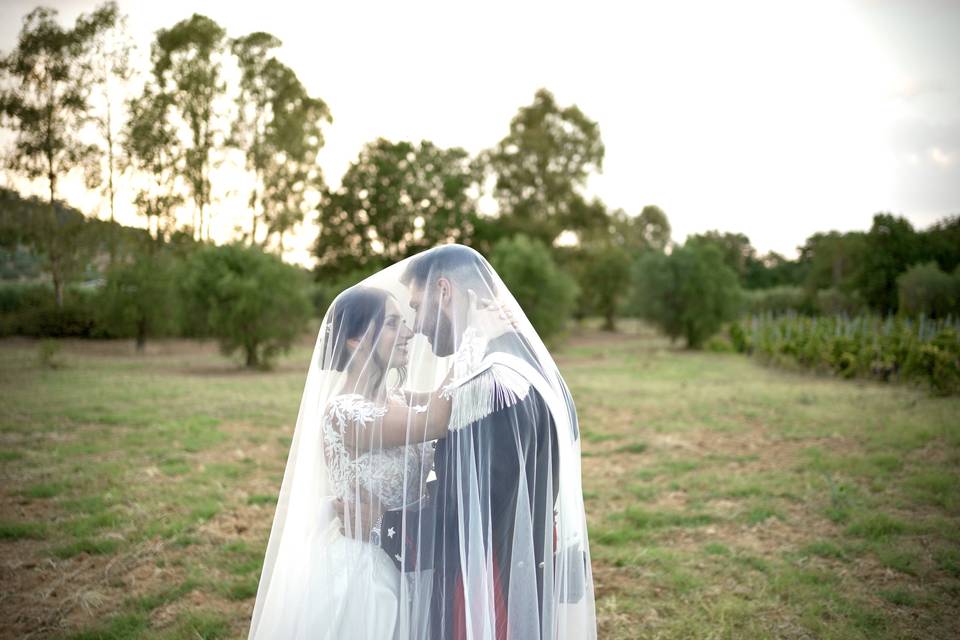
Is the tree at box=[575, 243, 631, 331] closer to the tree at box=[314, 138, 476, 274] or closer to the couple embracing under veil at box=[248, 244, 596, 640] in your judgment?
the tree at box=[314, 138, 476, 274]

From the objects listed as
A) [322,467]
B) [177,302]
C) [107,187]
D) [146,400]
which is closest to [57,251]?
[107,187]

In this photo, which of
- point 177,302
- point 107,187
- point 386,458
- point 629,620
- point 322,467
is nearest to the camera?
point 386,458

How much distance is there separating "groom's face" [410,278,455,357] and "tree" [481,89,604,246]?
102 ft

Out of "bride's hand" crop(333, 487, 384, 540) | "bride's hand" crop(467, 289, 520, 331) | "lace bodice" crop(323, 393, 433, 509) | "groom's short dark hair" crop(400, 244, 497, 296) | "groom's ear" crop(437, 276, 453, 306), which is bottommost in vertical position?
"bride's hand" crop(333, 487, 384, 540)

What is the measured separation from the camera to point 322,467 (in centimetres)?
239

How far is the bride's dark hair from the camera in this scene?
Answer: 7.23 feet

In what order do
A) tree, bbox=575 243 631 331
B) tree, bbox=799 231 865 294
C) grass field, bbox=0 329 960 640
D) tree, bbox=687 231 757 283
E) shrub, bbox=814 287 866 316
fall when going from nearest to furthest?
grass field, bbox=0 329 960 640
shrub, bbox=814 287 866 316
tree, bbox=799 231 865 294
tree, bbox=575 243 631 331
tree, bbox=687 231 757 283

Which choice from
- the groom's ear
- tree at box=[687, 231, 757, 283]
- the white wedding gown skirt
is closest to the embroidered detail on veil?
the groom's ear

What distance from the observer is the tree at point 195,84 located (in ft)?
75.4

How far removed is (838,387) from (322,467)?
40.3ft

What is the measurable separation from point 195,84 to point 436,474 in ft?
85.4

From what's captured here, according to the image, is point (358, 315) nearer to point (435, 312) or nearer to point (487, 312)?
point (435, 312)

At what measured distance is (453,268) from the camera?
219 cm

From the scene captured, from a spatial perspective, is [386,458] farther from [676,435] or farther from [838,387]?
[838,387]
